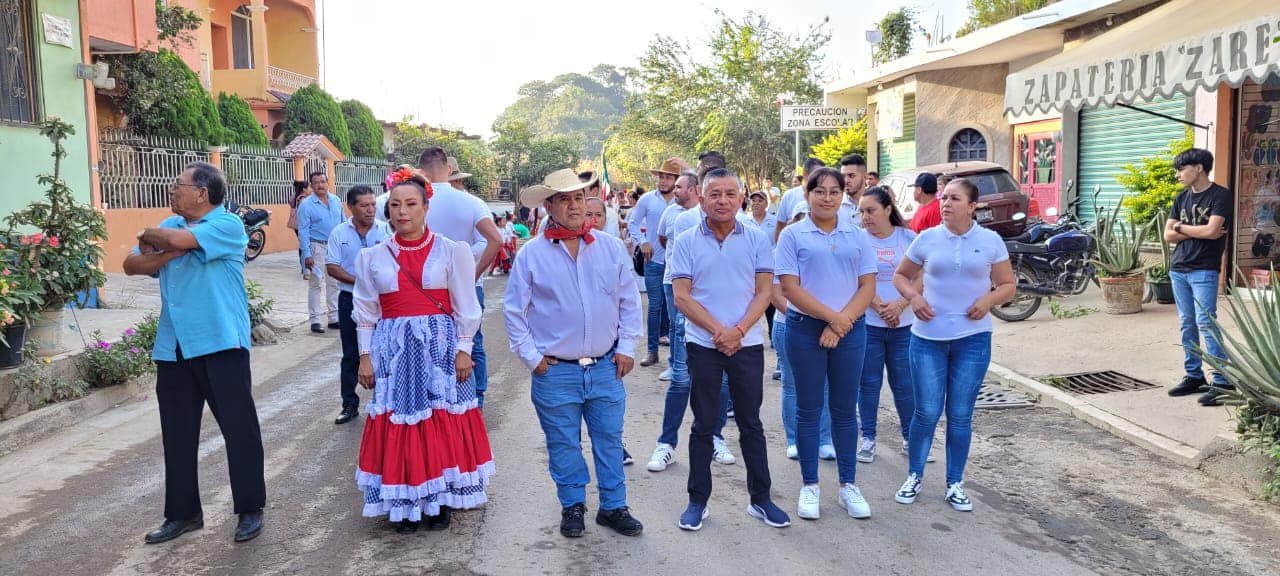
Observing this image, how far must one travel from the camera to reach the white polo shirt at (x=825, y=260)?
5133 mm

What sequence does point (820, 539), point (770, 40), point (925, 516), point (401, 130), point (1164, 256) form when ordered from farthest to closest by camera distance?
point (401, 130), point (770, 40), point (1164, 256), point (925, 516), point (820, 539)

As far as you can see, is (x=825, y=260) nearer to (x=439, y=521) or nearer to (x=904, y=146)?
(x=439, y=521)

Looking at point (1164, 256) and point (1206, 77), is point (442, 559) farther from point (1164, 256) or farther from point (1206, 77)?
point (1164, 256)

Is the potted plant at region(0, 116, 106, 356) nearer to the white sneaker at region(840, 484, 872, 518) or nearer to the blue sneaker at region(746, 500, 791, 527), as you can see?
the blue sneaker at region(746, 500, 791, 527)

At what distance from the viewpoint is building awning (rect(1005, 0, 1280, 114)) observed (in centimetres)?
771

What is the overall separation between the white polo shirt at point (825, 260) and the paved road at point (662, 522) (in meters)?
1.15

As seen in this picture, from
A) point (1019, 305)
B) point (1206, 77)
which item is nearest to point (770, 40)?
point (1019, 305)

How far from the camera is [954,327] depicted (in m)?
5.22

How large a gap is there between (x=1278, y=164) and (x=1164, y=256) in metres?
1.72

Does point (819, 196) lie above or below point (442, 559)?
above

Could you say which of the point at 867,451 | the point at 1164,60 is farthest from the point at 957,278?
the point at 1164,60

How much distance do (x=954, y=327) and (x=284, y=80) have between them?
30.4 metres

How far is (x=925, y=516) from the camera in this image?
5.10m

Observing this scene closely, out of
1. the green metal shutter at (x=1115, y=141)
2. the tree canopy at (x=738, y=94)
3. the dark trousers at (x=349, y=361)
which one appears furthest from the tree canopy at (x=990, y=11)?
the dark trousers at (x=349, y=361)
